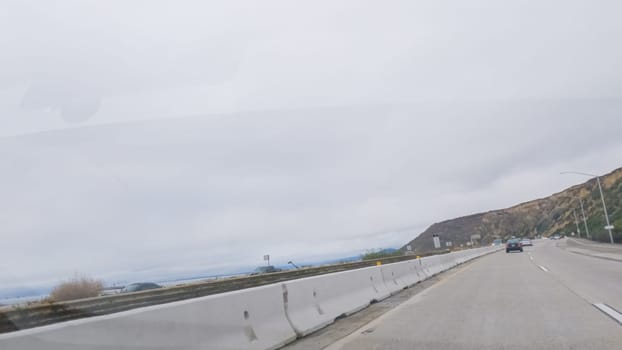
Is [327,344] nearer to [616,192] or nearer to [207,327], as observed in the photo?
[207,327]

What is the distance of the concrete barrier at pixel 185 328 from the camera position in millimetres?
4895

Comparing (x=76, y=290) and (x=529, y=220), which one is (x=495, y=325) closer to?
(x=76, y=290)

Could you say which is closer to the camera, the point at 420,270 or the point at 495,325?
the point at 495,325

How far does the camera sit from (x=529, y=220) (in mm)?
168250

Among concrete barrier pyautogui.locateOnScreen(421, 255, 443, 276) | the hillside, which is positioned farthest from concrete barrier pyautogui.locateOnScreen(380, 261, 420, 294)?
the hillside

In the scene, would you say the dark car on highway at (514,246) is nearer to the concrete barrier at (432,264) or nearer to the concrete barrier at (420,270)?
the concrete barrier at (432,264)

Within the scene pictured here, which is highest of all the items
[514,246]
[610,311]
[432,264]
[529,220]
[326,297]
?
[529,220]

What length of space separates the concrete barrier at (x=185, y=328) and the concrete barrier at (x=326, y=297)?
50cm

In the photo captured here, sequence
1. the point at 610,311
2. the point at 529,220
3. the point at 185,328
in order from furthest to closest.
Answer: the point at 529,220
the point at 610,311
the point at 185,328

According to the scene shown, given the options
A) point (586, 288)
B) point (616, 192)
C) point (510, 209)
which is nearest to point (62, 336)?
point (586, 288)

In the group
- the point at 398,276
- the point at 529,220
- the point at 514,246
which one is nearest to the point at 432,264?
the point at 398,276

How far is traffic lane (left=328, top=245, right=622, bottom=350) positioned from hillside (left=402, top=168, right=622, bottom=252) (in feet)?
368

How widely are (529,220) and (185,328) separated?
175 meters

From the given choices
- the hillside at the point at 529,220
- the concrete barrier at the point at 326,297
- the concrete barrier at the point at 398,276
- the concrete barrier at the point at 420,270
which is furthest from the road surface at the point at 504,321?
the hillside at the point at 529,220
